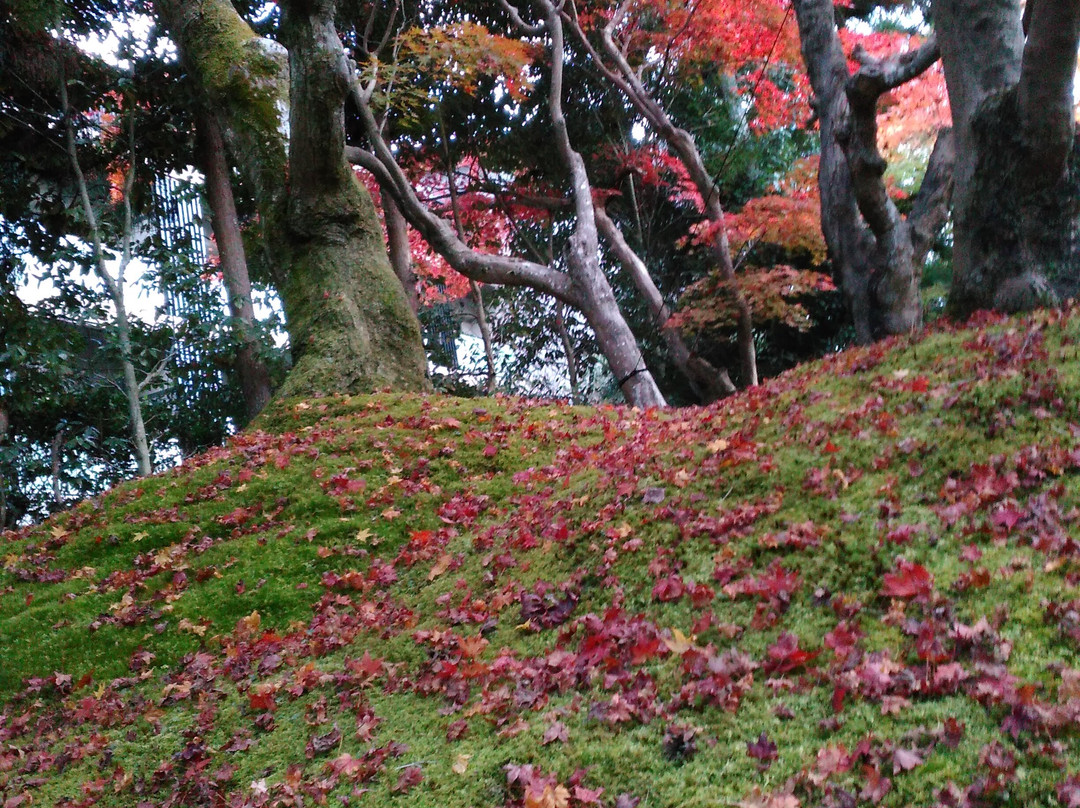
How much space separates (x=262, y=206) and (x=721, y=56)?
7.43 meters

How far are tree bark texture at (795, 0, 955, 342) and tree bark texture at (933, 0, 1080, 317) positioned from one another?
1.44 meters

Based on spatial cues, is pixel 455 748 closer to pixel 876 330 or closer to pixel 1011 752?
pixel 1011 752

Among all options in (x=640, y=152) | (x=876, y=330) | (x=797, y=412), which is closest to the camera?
(x=797, y=412)

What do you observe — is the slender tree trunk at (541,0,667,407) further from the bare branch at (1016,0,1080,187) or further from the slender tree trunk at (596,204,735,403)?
the bare branch at (1016,0,1080,187)

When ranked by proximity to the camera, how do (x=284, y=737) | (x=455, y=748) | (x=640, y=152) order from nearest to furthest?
(x=455, y=748), (x=284, y=737), (x=640, y=152)

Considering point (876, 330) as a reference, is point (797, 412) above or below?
below

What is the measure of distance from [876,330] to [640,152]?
22.3ft

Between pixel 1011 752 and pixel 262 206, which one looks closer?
pixel 1011 752

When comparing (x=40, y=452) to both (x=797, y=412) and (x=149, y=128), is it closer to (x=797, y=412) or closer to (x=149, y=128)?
(x=149, y=128)

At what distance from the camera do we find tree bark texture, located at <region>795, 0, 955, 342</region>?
683cm

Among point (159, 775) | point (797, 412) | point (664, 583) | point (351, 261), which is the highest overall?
point (351, 261)

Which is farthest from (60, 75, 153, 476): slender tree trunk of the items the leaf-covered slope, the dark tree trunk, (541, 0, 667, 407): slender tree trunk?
(541, 0, 667, 407): slender tree trunk

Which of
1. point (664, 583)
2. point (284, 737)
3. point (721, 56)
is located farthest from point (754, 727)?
point (721, 56)

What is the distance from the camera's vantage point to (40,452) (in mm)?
11031
